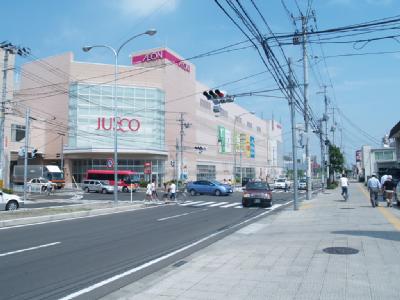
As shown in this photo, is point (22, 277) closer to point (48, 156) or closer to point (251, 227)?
point (251, 227)

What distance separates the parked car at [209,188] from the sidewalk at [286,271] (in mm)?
26504

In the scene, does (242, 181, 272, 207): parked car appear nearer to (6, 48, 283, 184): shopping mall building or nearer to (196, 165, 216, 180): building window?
(6, 48, 283, 184): shopping mall building

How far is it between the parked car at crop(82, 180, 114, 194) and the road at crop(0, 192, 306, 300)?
29.3 meters

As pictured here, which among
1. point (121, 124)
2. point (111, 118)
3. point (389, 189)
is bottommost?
point (389, 189)

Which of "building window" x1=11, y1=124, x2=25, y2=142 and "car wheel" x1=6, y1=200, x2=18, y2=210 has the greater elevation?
"building window" x1=11, y1=124, x2=25, y2=142

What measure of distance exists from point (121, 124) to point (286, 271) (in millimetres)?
57002

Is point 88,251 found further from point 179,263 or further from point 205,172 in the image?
point 205,172

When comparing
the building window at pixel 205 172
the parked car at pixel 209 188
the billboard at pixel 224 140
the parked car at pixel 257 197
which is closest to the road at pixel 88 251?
the parked car at pixel 257 197

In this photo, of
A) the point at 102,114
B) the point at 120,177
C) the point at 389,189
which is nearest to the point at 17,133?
the point at 102,114

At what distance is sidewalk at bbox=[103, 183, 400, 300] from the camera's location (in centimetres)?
593

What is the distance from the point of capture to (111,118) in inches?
2419

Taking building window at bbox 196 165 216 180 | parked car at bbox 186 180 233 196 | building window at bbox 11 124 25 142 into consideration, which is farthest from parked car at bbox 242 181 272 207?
building window at bbox 196 165 216 180

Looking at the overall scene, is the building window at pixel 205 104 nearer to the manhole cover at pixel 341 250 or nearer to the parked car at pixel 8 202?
the parked car at pixel 8 202

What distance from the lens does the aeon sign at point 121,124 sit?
6119 centimetres
